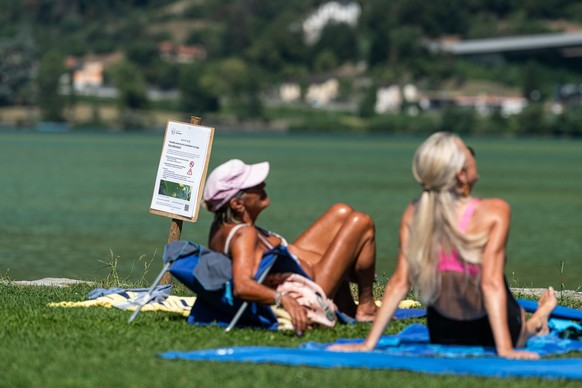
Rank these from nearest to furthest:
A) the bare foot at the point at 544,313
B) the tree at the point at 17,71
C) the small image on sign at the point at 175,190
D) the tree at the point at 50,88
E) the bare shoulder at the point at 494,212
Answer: the bare shoulder at the point at 494,212
the bare foot at the point at 544,313
the small image on sign at the point at 175,190
the tree at the point at 50,88
the tree at the point at 17,71

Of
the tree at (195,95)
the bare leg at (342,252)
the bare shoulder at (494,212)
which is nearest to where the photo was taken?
the bare shoulder at (494,212)

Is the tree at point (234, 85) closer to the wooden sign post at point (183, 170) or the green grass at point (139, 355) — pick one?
the wooden sign post at point (183, 170)

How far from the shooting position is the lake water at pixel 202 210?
69.8 feet

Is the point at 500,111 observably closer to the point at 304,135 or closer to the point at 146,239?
the point at 304,135

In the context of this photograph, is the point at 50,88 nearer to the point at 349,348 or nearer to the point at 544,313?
the point at 544,313

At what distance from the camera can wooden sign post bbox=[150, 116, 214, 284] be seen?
9.87 m

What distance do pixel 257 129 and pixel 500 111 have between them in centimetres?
2897

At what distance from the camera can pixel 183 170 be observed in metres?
9.99

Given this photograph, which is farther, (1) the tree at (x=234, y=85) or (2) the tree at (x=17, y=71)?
(2) the tree at (x=17, y=71)

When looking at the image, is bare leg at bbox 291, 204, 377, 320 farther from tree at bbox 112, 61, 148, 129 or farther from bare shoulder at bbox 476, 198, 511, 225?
tree at bbox 112, 61, 148, 129

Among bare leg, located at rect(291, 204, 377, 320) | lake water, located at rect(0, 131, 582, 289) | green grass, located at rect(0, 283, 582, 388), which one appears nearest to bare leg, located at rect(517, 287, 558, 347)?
green grass, located at rect(0, 283, 582, 388)

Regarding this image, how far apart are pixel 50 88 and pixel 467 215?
173 meters

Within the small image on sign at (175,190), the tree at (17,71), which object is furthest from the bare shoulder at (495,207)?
the tree at (17,71)

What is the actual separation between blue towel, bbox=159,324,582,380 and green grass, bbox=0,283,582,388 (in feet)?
0.35
